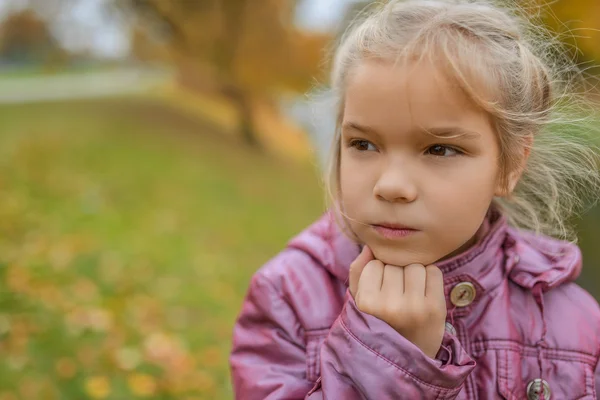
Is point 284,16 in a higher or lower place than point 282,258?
higher

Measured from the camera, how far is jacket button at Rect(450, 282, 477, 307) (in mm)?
1603

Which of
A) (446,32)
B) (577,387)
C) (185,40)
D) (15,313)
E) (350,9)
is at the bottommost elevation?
(15,313)

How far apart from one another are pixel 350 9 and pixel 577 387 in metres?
2.03

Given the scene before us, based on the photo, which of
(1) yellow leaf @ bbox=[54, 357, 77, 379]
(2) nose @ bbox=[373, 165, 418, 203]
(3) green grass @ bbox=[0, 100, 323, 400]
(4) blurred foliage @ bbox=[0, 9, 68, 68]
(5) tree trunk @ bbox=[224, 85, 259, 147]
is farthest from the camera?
(5) tree trunk @ bbox=[224, 85, 259, 147]

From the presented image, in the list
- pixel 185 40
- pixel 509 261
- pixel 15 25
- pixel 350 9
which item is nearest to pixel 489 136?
pixel 509 261

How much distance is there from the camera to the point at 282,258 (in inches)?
69.2

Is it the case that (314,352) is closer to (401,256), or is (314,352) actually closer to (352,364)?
(352,364)

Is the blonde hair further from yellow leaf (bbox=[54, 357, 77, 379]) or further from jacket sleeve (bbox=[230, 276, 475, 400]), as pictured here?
yellow leaf (bbox=[54, 357, 77, 379])

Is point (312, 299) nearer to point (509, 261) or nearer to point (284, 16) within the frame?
point (509, 261)

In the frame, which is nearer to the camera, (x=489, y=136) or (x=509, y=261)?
(x=489, y=136)

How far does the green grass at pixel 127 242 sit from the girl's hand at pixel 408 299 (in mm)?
2493

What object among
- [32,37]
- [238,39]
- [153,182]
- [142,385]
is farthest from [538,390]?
[32,37]

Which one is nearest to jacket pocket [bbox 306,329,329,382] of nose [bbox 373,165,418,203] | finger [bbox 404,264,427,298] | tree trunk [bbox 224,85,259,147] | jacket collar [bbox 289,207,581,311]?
jacket collar [bbox 289,207,581,311]

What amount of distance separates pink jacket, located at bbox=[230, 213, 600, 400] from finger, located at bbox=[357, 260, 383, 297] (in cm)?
4
